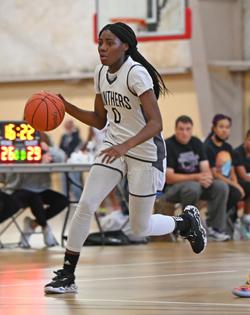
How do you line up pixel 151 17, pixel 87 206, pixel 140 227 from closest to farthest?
pixel 87 206 < pixel 140 227 < pixel 151 17

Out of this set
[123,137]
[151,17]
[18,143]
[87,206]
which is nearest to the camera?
[87,206]

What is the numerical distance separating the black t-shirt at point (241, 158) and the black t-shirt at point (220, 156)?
215 mm

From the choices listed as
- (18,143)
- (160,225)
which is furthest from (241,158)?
(160,225)

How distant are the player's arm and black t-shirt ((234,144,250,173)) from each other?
5819mm

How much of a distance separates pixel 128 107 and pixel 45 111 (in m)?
0.50

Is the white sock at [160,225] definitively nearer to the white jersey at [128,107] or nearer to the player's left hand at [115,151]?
the white jersey at [128,107]

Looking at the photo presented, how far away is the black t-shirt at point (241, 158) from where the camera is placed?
11.7 m

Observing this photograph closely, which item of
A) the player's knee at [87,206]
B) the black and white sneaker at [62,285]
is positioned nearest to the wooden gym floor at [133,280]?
the black and white sneaker at [62,285]

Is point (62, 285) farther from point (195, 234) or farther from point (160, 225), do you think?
point (195, 234)

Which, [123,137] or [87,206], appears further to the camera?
[123,137]

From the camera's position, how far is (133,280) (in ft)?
20.9

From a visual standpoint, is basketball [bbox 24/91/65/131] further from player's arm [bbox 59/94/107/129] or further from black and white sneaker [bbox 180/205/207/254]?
black and white sneaker [bbox 180/205/207/254]

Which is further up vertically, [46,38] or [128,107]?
[46,38]

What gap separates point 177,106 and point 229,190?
348 inches
